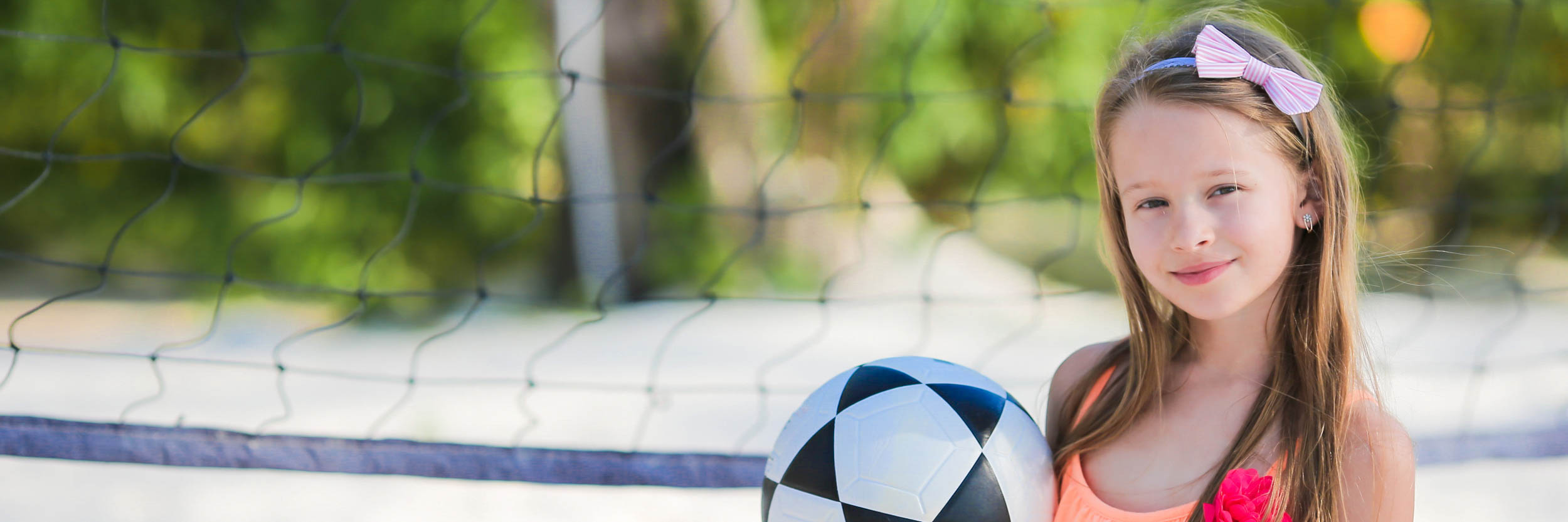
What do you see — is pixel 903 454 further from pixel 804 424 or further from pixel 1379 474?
pixel 1379 474

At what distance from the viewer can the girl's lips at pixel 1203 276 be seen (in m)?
0.84

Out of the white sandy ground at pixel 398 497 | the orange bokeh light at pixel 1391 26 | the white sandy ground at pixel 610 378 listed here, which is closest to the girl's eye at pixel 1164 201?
the white sandy ground at pixel 610 378

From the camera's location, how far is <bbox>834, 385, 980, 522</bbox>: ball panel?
89 cm

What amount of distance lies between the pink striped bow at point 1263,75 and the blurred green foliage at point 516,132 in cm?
265

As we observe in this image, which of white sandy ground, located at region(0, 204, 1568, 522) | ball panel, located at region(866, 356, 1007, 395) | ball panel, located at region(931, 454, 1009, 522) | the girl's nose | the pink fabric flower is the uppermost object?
the girl's nose

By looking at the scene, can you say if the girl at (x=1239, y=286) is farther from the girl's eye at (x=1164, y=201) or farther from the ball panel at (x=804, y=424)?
the ball panel at (x=804, y=424)

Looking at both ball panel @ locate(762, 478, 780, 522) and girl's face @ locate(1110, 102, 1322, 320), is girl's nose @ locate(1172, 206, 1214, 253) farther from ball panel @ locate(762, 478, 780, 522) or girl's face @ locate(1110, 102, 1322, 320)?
ball panel @ locate(762, 478, 780, 522)

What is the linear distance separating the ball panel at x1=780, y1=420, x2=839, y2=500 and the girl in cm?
23

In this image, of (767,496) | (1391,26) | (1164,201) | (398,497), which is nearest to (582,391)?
(398,497)

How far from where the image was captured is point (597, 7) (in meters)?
3.33

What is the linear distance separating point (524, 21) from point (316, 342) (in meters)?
1.56

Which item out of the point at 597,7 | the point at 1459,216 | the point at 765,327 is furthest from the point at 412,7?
the point at 1459,216

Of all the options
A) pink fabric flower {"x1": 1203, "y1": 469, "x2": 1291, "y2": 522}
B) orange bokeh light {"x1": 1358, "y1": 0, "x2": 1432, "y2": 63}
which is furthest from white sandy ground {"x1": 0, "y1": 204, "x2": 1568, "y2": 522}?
orange bokeh light {"x1": 1358, "y1": 0, "x2": 1432, "y2": 63}

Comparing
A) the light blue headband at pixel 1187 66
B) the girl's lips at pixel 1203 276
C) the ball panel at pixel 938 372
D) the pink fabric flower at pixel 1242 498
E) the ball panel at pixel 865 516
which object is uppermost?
the light blue headband at pixel 1187 66
